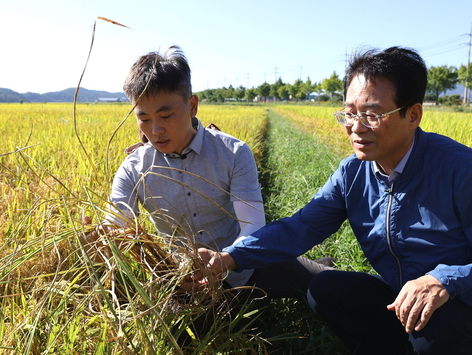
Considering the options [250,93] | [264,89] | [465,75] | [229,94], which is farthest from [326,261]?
[229,94]

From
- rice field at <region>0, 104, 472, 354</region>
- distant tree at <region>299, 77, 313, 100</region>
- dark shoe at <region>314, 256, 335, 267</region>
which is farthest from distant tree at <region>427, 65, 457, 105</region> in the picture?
dark shoe at <region>314, 256, 335, 267</region>

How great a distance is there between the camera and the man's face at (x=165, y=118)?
158 centimetres

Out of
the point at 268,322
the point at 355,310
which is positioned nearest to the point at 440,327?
the point at 355,310

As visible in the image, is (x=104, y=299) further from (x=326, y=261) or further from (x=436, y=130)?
(x=436, y=130)

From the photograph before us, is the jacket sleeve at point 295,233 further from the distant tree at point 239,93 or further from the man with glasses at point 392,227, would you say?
the distant tree at point 239,93

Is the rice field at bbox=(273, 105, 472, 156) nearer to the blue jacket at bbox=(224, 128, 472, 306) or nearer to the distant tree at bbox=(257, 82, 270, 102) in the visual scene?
the blue jacket at bbox=(224, 128, 472, 306)

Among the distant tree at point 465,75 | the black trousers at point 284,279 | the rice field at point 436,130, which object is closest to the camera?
the black trousers at point 284,279

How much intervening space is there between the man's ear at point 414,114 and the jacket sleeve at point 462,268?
0.68ft

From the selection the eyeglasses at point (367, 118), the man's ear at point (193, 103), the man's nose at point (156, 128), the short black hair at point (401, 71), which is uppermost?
the short black hair at point (401, 71)

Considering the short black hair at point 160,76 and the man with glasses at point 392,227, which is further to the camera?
the short black hair at point 160,76

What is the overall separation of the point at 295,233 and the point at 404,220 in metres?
0.40

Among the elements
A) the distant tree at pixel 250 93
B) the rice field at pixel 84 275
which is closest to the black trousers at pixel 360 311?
the rice field at pixel 84 275

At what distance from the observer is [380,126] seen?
137 centimetres

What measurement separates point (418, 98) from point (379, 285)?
2.34ft
